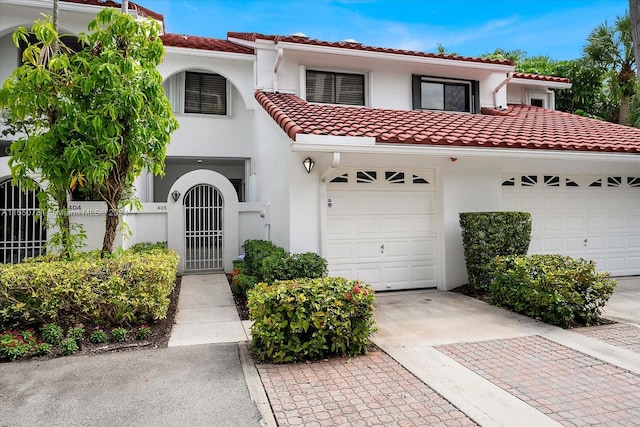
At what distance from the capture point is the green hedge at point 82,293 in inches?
216

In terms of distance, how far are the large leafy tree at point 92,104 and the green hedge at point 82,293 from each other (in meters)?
1.20

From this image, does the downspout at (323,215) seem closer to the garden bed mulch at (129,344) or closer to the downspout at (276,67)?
the garden bed mulch at (129,344)

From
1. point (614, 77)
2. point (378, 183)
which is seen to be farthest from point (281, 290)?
point (614, 77)

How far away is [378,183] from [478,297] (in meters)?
3.07

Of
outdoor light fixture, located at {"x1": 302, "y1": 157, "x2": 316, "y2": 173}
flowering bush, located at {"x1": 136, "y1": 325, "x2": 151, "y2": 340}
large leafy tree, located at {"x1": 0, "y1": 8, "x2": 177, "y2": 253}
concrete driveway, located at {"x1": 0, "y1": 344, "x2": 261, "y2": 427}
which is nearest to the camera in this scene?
concrete driveway, located at {"x1": 0, "y1": 344, "x2": 261, "y2": 427}

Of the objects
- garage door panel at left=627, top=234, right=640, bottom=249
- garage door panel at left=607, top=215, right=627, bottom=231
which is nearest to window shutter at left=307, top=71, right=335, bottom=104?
garage door panel at left=607, top=215, right=627, bottom=231

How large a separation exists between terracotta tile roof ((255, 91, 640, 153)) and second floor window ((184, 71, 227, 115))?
401 centimetres

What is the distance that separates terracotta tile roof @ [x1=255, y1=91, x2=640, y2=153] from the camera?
7.57 metres

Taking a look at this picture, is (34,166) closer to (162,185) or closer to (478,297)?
(478,297)

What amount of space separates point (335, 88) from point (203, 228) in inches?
217

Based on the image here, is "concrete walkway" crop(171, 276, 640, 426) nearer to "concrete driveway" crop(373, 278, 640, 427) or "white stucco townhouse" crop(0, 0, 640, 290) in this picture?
"concrete driveway" crop(373, 278, 640, 427)

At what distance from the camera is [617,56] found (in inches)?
738

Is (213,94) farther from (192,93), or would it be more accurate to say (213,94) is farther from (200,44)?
(200,44)

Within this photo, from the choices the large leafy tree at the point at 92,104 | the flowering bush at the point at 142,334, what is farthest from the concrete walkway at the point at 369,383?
the large leafy tree at the point at 92,104
